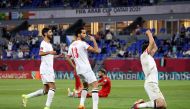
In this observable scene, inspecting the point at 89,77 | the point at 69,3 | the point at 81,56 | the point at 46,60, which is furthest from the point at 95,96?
the point at 69,3

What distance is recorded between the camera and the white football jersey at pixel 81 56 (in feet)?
59.2

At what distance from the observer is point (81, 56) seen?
18.1 meters

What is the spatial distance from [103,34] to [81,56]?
38361 mm

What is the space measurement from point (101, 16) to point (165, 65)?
16.7 metres

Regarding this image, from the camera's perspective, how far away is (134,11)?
5812 cm

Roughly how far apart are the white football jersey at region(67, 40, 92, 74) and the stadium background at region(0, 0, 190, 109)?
23261mm

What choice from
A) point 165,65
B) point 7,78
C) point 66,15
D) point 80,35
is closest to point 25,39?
point 66,15

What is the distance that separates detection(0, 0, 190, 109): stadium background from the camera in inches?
1809

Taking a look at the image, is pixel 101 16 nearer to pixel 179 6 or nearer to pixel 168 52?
pixel 179 6

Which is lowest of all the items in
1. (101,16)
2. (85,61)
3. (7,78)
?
(7,78)

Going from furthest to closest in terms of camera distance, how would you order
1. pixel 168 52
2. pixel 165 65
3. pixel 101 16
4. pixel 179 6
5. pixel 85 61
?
1. pixel 101 16
2. pixel 179 6
3. pixel 168 52
4. pixel 165 65
5. pixel 85 61

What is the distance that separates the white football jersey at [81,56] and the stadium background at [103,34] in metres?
23.3

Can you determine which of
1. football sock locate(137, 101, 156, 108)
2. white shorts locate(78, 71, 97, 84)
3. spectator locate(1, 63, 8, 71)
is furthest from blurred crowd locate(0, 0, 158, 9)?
football sock locate(137, 101, 156, 108)

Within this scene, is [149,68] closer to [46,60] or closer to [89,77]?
[89,77]
